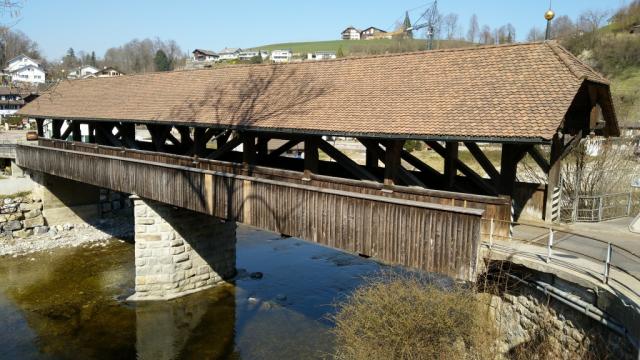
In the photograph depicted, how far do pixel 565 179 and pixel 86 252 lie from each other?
60.7ft

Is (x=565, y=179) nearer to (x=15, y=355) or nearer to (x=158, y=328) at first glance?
(x=158, y=328)

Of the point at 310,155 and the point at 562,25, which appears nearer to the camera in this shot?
the point at 310,155

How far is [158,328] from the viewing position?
13.4 metres

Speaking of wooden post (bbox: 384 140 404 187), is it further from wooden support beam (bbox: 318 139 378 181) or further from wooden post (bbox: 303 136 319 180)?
wooden post (bbox: 303 136 319 180)

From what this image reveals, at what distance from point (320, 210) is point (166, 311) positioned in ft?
24.6

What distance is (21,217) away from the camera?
69.6ft

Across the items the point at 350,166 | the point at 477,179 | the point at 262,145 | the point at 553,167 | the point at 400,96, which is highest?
the point at 400,96

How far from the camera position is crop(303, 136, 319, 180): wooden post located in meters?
10.2

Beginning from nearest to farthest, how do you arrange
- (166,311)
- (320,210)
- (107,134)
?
(320,210)
(166,311)
(107,134)

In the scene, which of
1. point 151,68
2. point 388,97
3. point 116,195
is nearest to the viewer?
point 388,97

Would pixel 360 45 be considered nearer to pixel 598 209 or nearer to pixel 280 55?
pixel 280 55

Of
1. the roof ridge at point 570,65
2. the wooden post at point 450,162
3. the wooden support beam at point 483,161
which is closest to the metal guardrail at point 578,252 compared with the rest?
the wooden support beam at point 483,161

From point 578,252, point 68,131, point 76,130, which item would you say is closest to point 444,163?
point 578,252

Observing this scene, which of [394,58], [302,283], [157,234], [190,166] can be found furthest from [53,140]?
[394,58]
